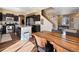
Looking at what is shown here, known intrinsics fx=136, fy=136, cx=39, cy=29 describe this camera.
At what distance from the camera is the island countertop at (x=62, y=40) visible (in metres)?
1.99

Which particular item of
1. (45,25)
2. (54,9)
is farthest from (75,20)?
(45,25)

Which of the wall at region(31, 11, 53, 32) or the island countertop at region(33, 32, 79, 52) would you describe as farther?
the wall at region(31, 11, 53, 32)

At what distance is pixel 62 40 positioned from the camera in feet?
6.74

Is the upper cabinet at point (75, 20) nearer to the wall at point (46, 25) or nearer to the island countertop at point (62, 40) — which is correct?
the island countertop at point (62, 40)

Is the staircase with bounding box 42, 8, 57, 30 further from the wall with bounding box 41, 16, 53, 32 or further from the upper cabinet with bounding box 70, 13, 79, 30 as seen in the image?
the upper cabinet with bounding box 70, 13, 79, 30

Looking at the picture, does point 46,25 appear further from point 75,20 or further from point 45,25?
point 75,20

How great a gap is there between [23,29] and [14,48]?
321mm

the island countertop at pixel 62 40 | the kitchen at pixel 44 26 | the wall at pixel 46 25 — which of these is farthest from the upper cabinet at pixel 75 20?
the wall at pixel 46 25

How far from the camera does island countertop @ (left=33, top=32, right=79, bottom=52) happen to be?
78.4 inches

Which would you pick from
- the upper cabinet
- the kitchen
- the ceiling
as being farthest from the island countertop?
the ceiling

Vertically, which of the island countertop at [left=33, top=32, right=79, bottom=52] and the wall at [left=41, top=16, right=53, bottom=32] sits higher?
the wall at [left=41, top=16, right=53, bottom=32]

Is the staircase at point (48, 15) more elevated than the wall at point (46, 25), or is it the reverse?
the staircase at point (48, 15)
